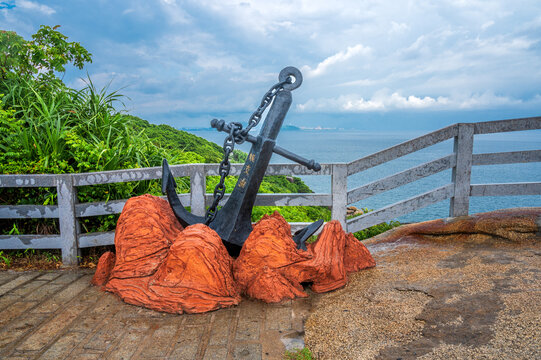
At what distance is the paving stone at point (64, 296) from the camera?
3.43m

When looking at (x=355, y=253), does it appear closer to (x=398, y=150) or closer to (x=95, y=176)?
(x=398, y=150)

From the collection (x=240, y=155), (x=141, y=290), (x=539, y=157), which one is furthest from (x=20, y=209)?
(x=240, y=155)

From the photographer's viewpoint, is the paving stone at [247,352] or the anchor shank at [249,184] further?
the anchor shank at [249,184]

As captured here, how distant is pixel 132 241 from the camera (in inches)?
145

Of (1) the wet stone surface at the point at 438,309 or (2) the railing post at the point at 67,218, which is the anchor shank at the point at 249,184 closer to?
(1) the wet stone surface at the point at 438,309

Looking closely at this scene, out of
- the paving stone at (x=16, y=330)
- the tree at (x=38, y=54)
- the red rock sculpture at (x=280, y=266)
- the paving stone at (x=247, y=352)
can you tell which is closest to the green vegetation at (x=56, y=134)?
the tree at (x=38, y=54)

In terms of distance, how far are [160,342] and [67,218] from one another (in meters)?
2.57

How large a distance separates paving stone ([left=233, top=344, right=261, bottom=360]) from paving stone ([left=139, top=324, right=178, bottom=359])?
1.62ft

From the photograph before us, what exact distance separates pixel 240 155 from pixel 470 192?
30.3 feet

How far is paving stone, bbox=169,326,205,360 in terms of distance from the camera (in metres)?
2.60

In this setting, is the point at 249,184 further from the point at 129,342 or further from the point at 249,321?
the point at 129,342

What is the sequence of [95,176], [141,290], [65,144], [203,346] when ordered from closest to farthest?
[203,346], [141,290], [95,176], [65,144]

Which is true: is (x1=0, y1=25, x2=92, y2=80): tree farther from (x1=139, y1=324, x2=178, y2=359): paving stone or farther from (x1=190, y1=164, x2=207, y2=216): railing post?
(x1=139, y1=324, x2=178, y2=359): paving stone

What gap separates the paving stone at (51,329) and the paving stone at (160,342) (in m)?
0.80
